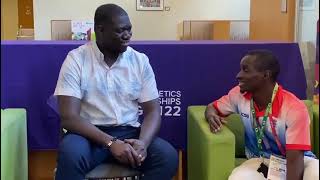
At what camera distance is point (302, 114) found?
2.03 meters

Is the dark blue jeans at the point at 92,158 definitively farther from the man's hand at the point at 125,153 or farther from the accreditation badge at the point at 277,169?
the accreditation badge at the point at 277,169

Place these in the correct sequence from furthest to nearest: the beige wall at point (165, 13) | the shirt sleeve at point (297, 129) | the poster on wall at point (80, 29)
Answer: the beige wall at point (165, 13), the poster on wall at point (80, 29), the shirt sleeve at point (297, 129)

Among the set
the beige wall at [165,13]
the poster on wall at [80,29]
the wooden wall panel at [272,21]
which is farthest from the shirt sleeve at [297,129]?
the beige wall at [165,13]

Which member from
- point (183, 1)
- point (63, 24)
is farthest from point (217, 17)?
point (63, 24)

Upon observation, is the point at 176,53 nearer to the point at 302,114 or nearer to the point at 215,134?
the point at 215,134

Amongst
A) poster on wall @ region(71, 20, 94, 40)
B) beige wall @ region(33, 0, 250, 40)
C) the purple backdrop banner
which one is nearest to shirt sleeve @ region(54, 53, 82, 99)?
the purple backdrop banner

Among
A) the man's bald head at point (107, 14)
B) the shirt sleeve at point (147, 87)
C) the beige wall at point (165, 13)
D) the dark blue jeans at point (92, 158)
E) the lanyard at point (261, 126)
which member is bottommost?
the dark blue jeans at point (92, 158)

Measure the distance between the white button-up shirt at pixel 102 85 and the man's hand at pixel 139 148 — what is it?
0.19m

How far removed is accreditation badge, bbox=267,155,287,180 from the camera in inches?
80.7

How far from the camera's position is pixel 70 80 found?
2223mm

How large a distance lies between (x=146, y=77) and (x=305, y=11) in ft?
5.18

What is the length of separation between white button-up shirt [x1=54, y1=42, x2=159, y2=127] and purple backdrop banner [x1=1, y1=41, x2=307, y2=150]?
441mm

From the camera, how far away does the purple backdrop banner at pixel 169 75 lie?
8.82 feet

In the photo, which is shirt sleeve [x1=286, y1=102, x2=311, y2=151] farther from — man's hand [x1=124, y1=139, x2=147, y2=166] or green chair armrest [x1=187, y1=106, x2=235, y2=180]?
man's hand [x1=124, y1=139, x2=147, y2=166]
